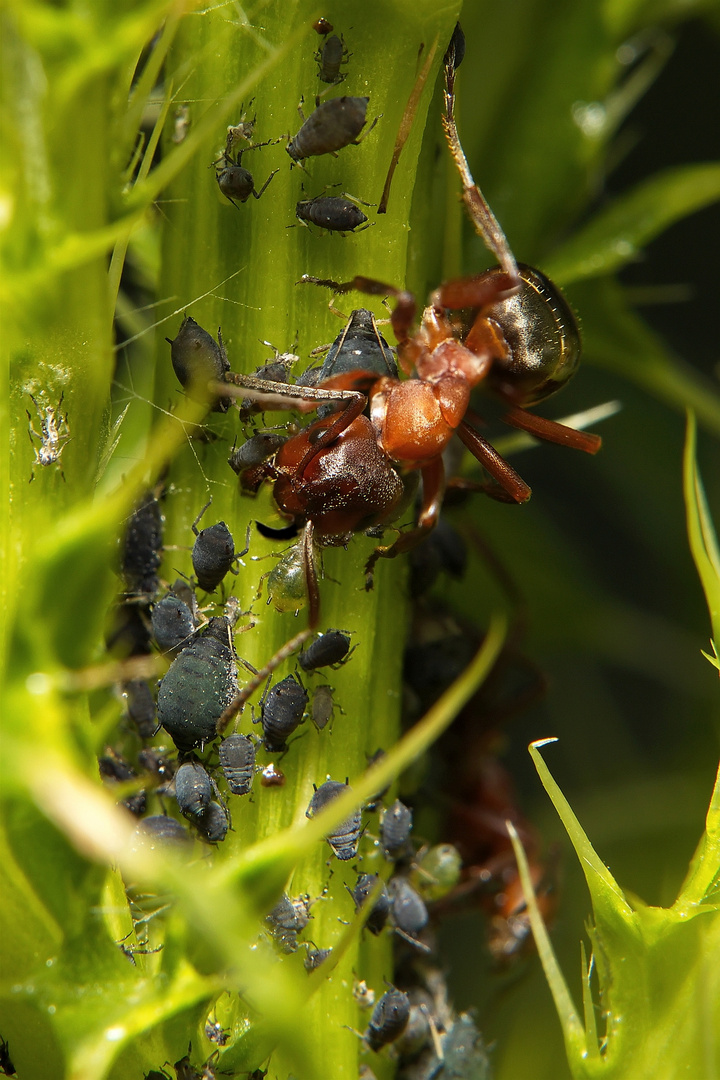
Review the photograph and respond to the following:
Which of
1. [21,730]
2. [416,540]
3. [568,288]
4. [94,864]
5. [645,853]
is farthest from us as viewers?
[645,853]

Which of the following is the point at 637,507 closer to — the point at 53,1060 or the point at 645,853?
the point at 645,853

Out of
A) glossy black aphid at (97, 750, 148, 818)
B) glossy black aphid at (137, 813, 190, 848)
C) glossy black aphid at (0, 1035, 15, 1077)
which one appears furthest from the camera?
glossy black aphid at (97, 750, 148, 818)

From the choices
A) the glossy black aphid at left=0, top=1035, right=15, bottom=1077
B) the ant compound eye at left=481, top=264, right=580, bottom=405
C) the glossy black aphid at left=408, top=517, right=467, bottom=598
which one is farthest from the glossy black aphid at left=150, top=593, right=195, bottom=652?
the ant compound eye at left=481, top=264, right=580, bottom=405

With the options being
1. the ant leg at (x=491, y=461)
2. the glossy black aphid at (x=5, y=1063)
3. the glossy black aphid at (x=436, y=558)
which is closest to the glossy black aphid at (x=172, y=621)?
the glossy black aphid at (x=436, y=558)

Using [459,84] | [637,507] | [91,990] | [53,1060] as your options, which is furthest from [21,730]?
[637,507]

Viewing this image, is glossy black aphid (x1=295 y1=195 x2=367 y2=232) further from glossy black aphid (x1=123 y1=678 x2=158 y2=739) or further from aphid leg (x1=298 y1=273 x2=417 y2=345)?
glossy black aphid (x1=123 y1=678 x2=158 y2=739)

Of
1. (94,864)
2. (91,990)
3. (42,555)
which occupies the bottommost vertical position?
(91,990)

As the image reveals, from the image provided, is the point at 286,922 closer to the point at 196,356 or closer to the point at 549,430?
the point at 196,356
